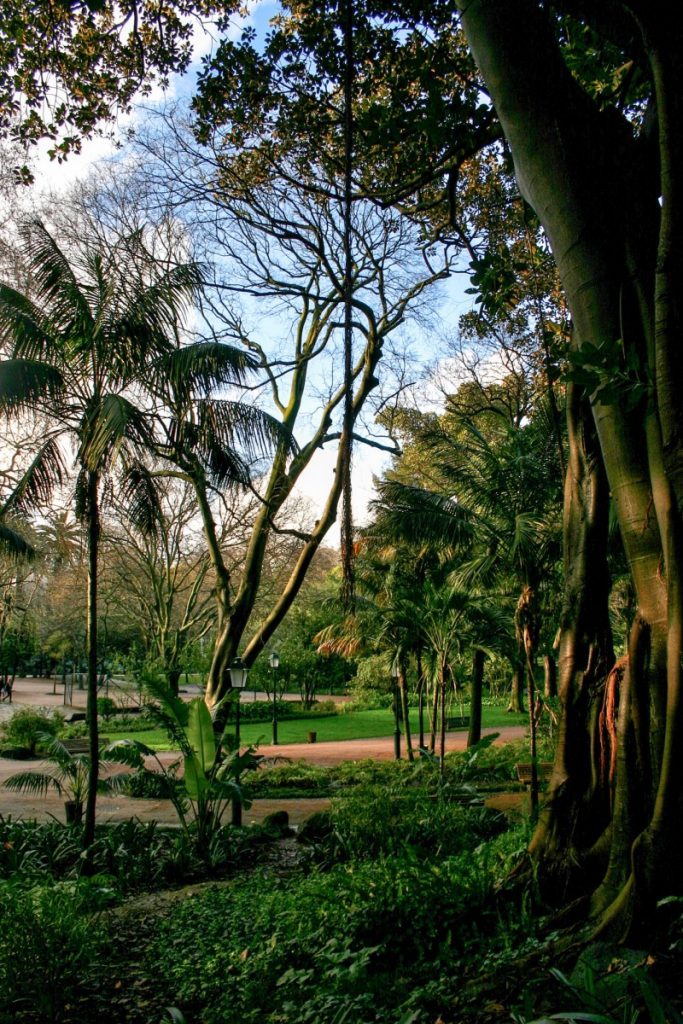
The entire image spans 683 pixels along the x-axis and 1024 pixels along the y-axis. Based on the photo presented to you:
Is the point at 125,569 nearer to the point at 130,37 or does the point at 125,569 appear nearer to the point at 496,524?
the point at 496,524

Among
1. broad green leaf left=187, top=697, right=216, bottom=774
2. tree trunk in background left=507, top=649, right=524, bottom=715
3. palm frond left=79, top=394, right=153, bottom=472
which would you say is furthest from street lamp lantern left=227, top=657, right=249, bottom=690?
tree trunk in background left=507, top=649, right=524, bottom=715

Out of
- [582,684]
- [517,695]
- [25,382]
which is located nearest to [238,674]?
[25,382]

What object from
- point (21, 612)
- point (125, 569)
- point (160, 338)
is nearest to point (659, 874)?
point (160, 338)

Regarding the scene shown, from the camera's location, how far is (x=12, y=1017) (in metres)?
3.58

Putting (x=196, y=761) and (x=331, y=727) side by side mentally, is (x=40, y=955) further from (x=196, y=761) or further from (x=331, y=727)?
(x=331, y=727)

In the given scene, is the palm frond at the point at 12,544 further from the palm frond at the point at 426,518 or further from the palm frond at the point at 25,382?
the palm frond at the point at 426,518

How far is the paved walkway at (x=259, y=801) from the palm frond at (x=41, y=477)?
3.55 metres

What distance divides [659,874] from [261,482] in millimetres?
17790

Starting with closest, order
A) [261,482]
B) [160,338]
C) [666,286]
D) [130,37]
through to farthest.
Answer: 1. [666,286]
2. [130,37]
3. [160,338]
4. [261,482]

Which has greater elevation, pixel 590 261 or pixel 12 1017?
pixel 590 261

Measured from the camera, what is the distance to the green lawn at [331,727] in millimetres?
25672

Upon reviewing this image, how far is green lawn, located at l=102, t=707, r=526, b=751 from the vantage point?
84.2 ft

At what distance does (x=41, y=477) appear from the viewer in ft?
29.9

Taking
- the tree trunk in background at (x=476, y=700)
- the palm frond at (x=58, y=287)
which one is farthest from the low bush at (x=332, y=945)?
the tree trunk in background at (x=476, y=700)
